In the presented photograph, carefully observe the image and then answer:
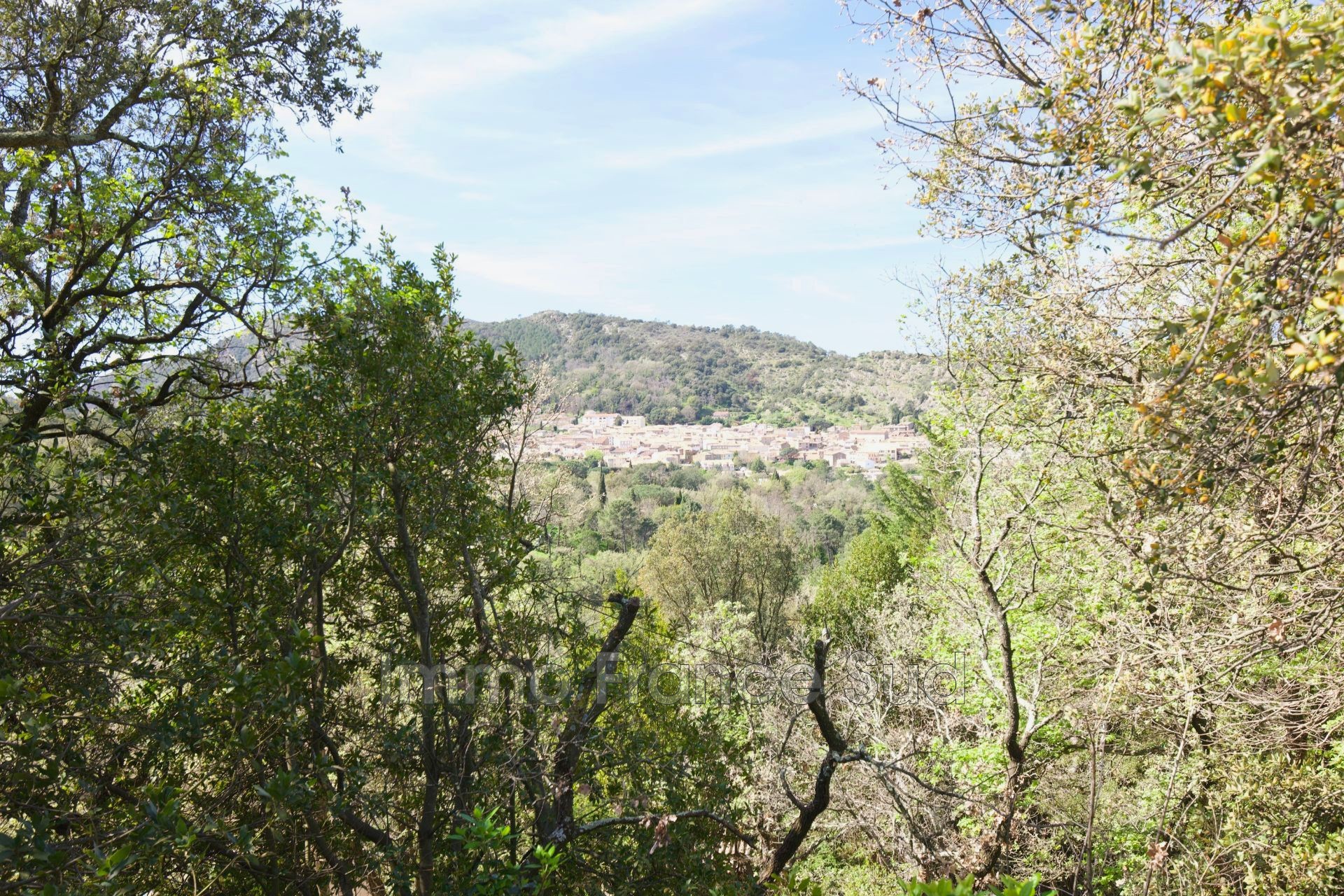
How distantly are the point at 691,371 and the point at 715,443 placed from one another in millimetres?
23884

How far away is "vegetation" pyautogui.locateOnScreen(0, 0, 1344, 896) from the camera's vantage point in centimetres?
254

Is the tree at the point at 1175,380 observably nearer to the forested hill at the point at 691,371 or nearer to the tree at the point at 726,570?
the tree at the point at 726,570

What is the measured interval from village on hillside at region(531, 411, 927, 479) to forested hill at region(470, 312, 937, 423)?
317cm

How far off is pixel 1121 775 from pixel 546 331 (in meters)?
91.1

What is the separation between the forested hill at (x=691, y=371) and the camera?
282 ft

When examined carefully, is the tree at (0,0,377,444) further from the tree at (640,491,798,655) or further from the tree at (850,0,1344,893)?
the tree at (640,491,798,655)

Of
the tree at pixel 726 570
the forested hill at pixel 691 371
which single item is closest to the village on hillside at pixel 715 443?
the forested hill at pixel 691 371

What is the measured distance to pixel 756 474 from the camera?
65.1 metres

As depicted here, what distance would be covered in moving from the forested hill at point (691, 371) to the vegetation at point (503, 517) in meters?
68.4

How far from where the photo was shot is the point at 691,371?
98.2 m

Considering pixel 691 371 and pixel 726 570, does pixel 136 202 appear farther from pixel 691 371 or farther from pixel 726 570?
pixel 691 371

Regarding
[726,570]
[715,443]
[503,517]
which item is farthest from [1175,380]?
[715,443]

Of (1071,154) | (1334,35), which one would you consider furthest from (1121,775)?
(1334,35)

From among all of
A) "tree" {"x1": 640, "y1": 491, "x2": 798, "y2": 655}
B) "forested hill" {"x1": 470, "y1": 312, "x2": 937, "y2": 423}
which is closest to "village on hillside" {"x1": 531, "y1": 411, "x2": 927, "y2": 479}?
"forested hill" {"x1": 470, "y1": 312, "x2": 937, "y2": 423}
